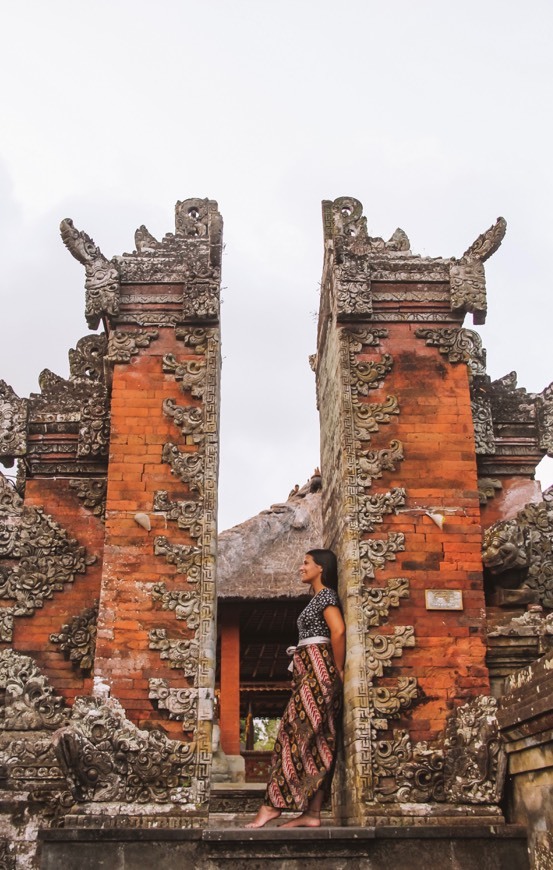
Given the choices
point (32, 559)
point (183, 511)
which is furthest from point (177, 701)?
point (32, 559)

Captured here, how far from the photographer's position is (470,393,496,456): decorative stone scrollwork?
9312mm

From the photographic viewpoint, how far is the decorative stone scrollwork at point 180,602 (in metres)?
7.43

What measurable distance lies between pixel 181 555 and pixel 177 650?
0.78 meters

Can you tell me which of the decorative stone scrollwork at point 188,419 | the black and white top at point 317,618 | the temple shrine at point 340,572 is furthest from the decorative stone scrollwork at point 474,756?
the decorative stone scrollwork at point 188,419

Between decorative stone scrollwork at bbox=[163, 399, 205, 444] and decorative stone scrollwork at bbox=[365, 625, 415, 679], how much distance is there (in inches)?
88.5

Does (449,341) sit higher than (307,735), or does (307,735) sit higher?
(449,341)

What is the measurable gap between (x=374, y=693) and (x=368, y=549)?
1.15 meters

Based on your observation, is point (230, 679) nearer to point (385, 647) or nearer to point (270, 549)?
point (270, 549)

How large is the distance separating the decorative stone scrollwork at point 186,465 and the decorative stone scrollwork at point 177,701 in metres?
1.63

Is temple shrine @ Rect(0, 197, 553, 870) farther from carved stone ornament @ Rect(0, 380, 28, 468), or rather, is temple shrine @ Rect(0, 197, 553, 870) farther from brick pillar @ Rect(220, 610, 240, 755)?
brick pillar @ Rect(220, 610, 240, 755)

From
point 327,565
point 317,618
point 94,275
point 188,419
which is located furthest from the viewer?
point 94,275

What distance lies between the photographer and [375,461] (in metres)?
7.93

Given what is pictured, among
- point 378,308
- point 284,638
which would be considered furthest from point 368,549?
point 284,638

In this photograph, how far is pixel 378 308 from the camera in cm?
857
